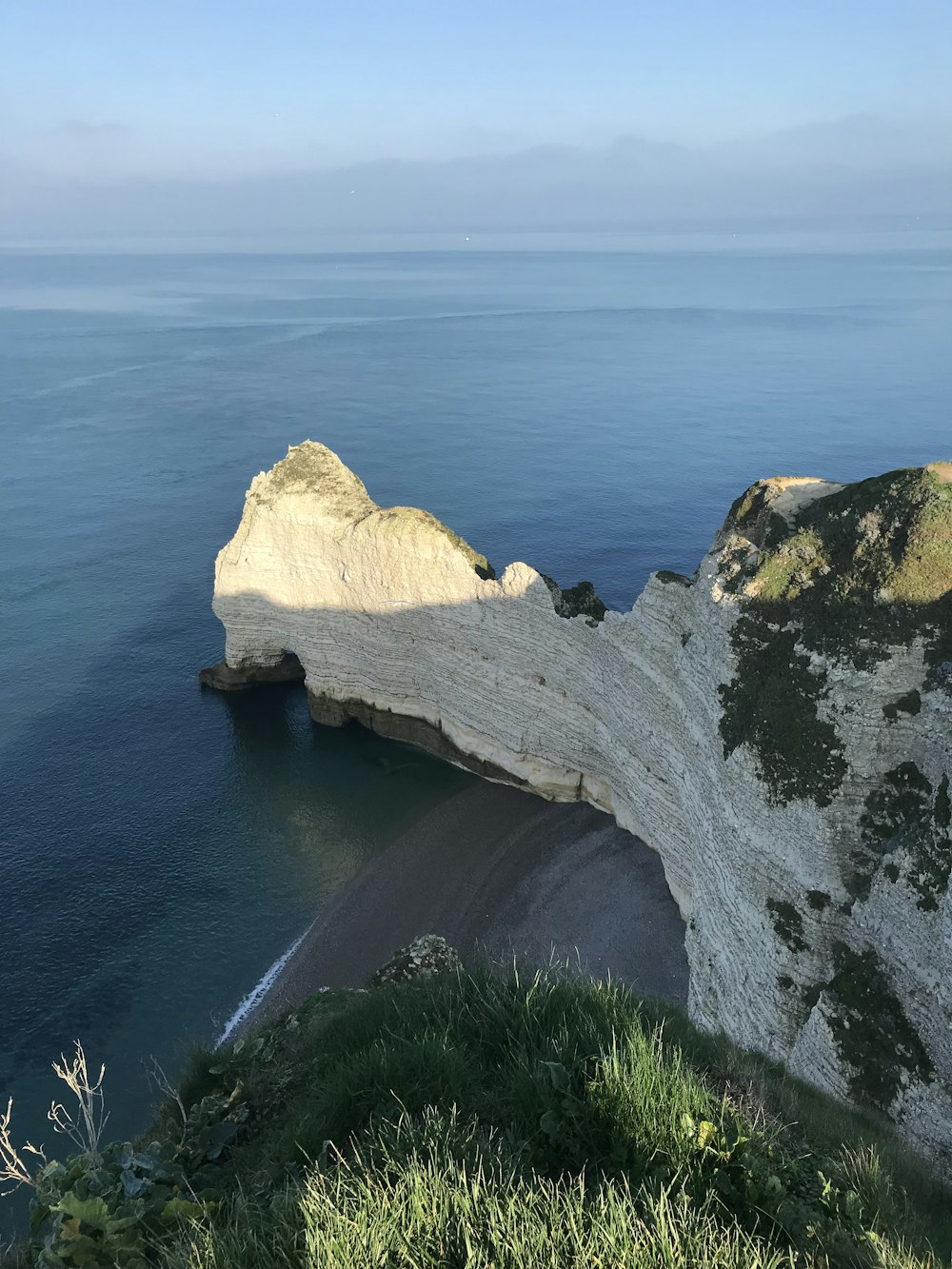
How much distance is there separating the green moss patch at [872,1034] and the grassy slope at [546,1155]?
2.66 m

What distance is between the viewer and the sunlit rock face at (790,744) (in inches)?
612

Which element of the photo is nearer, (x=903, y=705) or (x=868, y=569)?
(x=903, y=705)

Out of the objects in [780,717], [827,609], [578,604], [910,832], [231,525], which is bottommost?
[231,525]

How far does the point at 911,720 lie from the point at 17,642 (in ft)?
153

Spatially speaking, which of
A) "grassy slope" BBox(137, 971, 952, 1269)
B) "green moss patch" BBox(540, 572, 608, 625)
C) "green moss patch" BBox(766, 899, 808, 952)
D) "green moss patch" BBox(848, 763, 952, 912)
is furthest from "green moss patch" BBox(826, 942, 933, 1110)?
"green moss patch" BBox(540, 572, 608, 625)

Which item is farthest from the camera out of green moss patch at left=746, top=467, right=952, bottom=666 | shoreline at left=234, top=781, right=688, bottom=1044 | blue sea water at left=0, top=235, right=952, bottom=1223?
blue sea water at left=0, top=235, right=952, bottom=1223

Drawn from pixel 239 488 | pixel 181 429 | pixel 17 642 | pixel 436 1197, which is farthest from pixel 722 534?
pixel 181 429

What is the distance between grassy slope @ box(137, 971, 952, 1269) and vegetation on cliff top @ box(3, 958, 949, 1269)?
0.10 feet

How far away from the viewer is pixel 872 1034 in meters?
15.5

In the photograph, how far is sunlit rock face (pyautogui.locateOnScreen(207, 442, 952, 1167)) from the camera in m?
15.5

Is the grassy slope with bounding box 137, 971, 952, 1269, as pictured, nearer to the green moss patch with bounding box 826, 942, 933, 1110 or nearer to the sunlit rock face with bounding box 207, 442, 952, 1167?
the green moss patch with bounding box 826, 942, 933, 1110

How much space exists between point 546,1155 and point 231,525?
59.8 metres

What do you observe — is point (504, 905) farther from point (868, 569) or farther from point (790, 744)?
point (868, 569)

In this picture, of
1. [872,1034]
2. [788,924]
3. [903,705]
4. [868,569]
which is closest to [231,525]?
[868,569]
